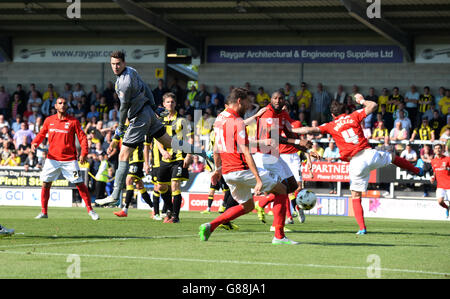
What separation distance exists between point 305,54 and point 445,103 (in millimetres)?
7482

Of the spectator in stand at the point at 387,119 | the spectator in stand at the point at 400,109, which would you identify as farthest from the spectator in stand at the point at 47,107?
the spectator in stand at the point at 400,109

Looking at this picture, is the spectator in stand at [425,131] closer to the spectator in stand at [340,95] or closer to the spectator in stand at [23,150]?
the spectator in stand at [340,95]

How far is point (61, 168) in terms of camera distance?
52.1 feet

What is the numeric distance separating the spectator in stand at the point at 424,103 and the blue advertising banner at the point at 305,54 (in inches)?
135

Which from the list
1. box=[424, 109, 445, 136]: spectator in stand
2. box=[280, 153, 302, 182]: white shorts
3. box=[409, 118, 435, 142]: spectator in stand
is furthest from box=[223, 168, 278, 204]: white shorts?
box=[424, 109, 445, 136]: spectator in stand

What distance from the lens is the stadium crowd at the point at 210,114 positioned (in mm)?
26438

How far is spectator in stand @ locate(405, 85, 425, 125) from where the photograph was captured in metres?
28.9

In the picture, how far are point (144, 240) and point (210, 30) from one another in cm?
2510

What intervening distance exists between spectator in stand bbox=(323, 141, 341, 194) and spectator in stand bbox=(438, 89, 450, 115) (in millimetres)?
5308

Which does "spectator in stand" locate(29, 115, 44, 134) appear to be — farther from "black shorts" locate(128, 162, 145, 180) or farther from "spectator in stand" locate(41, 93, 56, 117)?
"black shorts" locate(128, 162, 145, 180)

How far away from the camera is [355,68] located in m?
33.0

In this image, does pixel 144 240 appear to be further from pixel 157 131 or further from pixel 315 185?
pixel 315 185

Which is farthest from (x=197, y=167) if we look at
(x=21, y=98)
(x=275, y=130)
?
(x=275, y=130)
